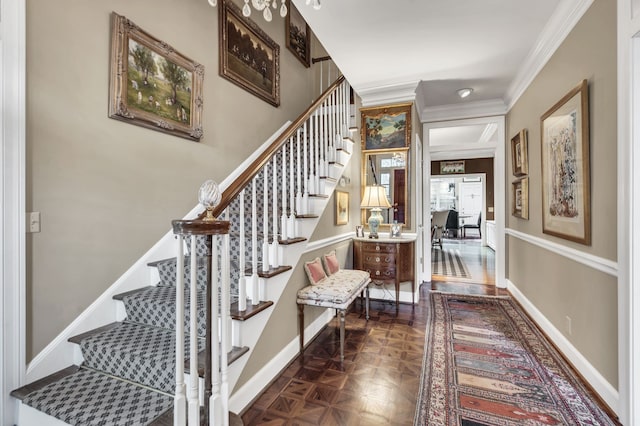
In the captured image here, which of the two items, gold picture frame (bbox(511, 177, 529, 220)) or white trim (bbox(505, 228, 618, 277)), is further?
gold picture frame (bbox(511, 177, 529, 220))

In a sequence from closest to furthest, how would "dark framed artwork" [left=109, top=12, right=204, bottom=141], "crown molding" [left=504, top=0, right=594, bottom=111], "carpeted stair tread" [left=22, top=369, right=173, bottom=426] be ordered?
"carpeted stair tread" [left=22, top=369, right=173, bottom=426] → "dark framed artwork" [left=109, top=12, right=204, bottom=141] → "crown molding" [left=504, top=0, right=594, bottom=111]

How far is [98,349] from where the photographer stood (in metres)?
1.66

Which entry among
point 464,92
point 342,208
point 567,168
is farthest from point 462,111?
point 342,208

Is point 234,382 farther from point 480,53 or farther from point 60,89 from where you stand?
point 480,53

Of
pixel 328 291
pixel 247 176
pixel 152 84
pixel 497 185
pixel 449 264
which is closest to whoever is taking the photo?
pixel 247 176

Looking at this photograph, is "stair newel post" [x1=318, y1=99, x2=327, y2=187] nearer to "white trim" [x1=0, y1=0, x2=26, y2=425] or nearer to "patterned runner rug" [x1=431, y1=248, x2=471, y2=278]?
"white trim" [x1=0, y1=0, x2=26, y2=425]

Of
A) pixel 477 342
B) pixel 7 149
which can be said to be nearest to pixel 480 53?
pixel 477 342

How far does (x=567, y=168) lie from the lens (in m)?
2.36

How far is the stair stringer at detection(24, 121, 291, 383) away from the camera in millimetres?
1643

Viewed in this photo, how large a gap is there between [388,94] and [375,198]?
1.39 metres

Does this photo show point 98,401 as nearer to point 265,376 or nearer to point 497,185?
point 265,376

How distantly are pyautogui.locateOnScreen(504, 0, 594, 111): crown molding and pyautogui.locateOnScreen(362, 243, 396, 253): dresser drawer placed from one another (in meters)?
2.46

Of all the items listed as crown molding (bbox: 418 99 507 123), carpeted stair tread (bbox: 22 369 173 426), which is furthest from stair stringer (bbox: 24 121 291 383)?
crown molding (bbox: 418 99 507 123)

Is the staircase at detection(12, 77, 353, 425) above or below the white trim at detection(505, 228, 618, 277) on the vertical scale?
below
